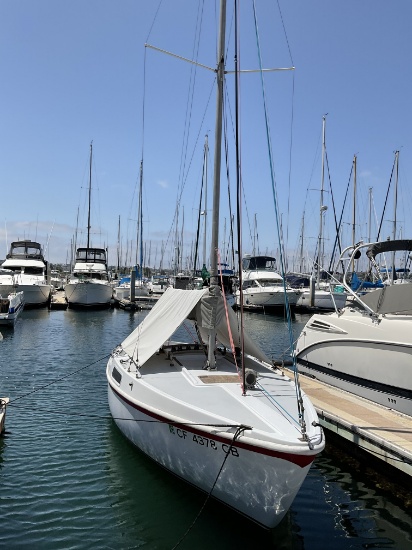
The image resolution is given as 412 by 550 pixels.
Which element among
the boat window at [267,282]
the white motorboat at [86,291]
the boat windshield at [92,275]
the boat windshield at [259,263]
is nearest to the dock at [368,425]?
the white motorboat at [86,291]

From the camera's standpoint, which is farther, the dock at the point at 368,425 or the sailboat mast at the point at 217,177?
the sailboat mast at the point at 217,177

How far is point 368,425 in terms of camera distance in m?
9.85

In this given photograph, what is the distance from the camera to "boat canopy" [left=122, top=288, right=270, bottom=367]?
9922 mm

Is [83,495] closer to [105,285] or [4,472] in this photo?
[4,472]

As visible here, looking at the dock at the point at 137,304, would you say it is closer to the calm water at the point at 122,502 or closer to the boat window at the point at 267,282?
the boat window at the point at 267,282

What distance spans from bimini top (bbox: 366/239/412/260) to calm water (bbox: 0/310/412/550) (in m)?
6.60

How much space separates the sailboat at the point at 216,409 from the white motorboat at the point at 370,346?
3.09 meters

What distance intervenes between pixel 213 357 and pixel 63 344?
16275 millimetres

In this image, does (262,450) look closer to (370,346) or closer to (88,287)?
(370,346)

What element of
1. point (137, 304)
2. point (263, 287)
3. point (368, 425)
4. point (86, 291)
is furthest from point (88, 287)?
point (368, 425)

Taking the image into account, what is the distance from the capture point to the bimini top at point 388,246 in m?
14.1

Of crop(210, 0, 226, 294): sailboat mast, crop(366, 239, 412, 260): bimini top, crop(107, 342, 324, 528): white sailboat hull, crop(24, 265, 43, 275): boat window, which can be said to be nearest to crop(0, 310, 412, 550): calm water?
crop(107, 342, 324, 528): white sailboat hull

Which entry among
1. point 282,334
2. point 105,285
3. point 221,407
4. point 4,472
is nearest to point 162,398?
point 221,407

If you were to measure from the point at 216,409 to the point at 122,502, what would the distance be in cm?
232
